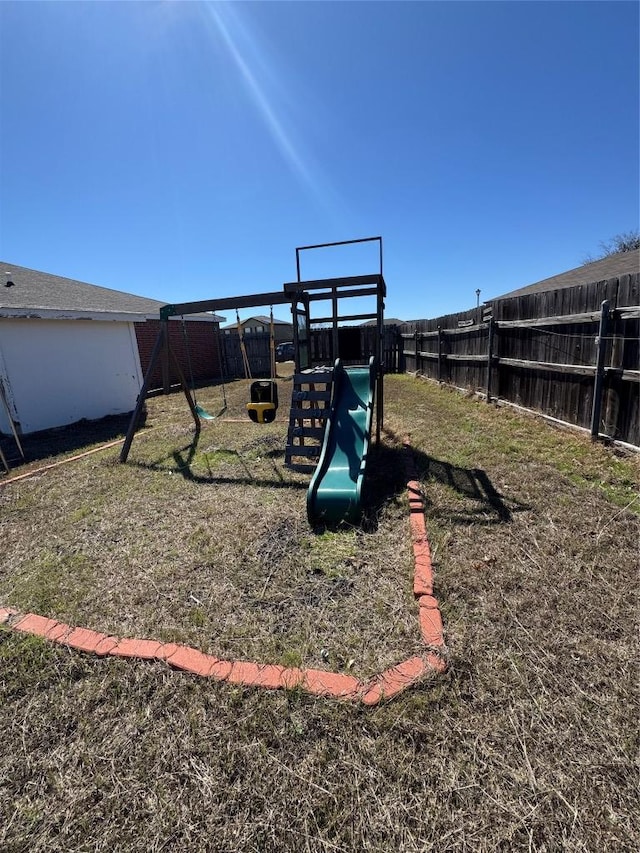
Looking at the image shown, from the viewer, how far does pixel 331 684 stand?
1855 millimetres

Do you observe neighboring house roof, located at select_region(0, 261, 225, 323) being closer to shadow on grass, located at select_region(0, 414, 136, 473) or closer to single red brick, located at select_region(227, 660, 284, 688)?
shadow on grass, located at select_region(0, 414, 136, 473)

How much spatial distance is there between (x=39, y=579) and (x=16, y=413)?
663 cm

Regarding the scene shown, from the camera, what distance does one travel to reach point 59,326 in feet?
28.6

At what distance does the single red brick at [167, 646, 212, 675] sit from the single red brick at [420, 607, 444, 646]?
1.15 m

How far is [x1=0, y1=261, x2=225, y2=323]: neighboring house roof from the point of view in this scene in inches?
310

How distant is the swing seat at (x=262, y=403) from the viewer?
218 inches

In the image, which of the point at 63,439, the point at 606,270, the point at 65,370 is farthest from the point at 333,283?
the point at 606,270

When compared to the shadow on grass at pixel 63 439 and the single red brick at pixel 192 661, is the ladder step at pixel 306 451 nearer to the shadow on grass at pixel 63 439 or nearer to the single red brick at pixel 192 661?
the single red brick at pixel 192 661

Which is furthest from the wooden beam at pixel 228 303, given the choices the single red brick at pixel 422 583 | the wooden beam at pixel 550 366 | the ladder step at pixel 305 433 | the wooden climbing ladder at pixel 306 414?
the wooden beam at pixel 550 366

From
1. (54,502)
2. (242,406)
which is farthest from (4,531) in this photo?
(242,406)

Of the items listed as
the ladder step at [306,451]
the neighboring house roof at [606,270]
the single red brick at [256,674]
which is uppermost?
the neighboring house roof at [606,270]

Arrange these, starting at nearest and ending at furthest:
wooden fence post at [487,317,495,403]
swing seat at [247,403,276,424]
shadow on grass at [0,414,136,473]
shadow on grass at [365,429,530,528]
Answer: shadow on grass at [365,429,530,528] → swing seat at [247,403,276,424] → shadow on grass at [0,414,136,473] → wooden fence post at [487,317,495,403]

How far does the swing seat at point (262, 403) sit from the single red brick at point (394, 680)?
397cm

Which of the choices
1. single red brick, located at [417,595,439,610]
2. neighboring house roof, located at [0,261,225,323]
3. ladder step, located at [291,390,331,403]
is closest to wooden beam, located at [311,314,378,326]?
ladder step, located at [291,390,331,403]
